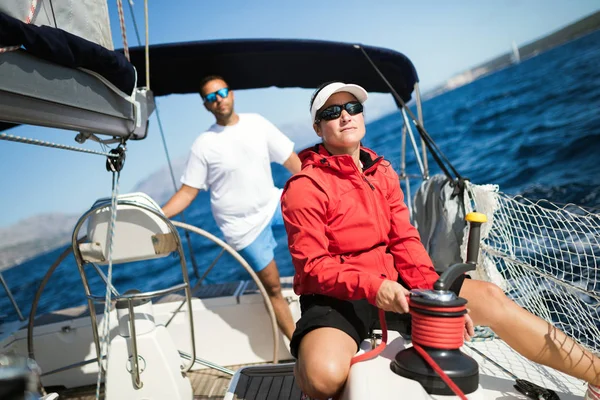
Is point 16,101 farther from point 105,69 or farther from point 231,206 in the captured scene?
point 231,206

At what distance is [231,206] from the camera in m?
2.71

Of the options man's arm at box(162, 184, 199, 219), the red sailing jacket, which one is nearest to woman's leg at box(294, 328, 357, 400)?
the red sailing jacket

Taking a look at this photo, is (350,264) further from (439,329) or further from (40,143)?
(40,143)

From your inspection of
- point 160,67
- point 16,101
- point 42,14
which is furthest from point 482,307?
point 160,67

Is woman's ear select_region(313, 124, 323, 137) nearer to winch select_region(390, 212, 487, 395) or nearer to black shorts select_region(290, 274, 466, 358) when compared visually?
black shorts select_region(290, 274, 466, 358)

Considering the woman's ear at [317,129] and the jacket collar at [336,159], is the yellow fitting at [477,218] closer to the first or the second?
the jacket collar at [336,159]

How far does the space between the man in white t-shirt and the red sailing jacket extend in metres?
1.05

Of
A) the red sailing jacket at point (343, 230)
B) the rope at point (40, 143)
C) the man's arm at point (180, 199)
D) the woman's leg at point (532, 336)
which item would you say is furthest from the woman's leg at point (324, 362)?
the man's arm at point (180, 199)

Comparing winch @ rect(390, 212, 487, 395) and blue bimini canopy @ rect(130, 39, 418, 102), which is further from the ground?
blue bimini canopy @ rect(130, 39, 418, 102)

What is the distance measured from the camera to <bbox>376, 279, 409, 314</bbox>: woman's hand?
1.21m

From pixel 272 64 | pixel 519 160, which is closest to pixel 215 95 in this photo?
pixel 272 64

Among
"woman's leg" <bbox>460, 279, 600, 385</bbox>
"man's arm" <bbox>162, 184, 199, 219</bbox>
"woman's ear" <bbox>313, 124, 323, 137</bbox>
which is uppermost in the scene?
"woman's ear" <bbox>313, 124, 323, 137</bbox>

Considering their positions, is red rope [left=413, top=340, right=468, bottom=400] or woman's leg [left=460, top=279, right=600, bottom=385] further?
woman's leg [left=460, top=279, right=600, bottom=385]

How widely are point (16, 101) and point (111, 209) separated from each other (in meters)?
0.60
